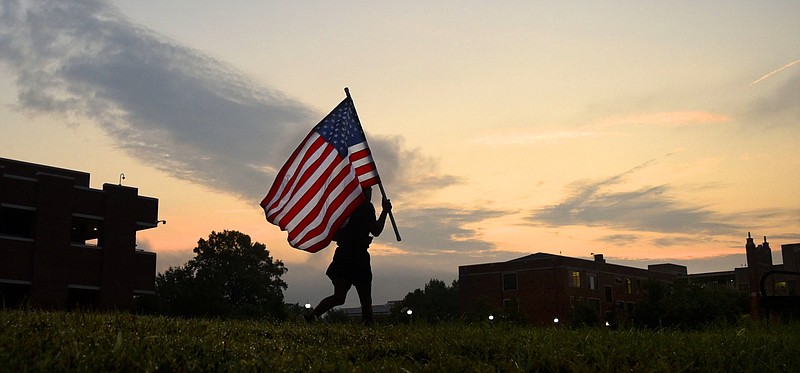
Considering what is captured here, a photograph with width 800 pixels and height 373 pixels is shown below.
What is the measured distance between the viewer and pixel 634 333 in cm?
1048

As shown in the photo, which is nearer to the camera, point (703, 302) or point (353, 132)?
point (353, 132)

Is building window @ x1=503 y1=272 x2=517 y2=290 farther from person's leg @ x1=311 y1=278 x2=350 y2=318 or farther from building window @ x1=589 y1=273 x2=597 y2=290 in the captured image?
person's leg @ x1=311 y1=278 x2=350 y2=318

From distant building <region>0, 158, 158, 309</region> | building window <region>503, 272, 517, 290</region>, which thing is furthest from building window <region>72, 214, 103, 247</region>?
building window <region>503, 272, 517, 290</region>

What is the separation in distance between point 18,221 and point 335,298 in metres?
42.1

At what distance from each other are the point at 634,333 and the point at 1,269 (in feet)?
141

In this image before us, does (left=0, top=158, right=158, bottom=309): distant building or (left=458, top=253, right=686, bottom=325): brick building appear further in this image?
(left=458, top=253, right=686, bottom=325): brick building

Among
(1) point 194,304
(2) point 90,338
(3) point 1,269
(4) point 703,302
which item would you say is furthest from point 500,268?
(2) point 90,338

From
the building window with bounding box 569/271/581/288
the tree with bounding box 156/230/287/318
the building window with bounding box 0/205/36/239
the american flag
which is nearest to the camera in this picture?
the american flag

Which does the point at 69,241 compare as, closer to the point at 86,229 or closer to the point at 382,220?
the point at 86,229

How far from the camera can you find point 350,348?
8.62m

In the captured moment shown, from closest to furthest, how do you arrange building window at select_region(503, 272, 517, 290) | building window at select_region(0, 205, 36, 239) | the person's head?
1. the person's head
2. building window at select_region(0, 205, 36, 239)
3. building window at select_region(503, 272, 517, 290)

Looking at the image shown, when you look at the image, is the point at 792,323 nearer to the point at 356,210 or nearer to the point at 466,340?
the point at 466,340

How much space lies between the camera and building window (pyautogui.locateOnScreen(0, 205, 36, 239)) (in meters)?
48.5

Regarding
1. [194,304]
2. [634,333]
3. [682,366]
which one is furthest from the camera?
[194,304]
